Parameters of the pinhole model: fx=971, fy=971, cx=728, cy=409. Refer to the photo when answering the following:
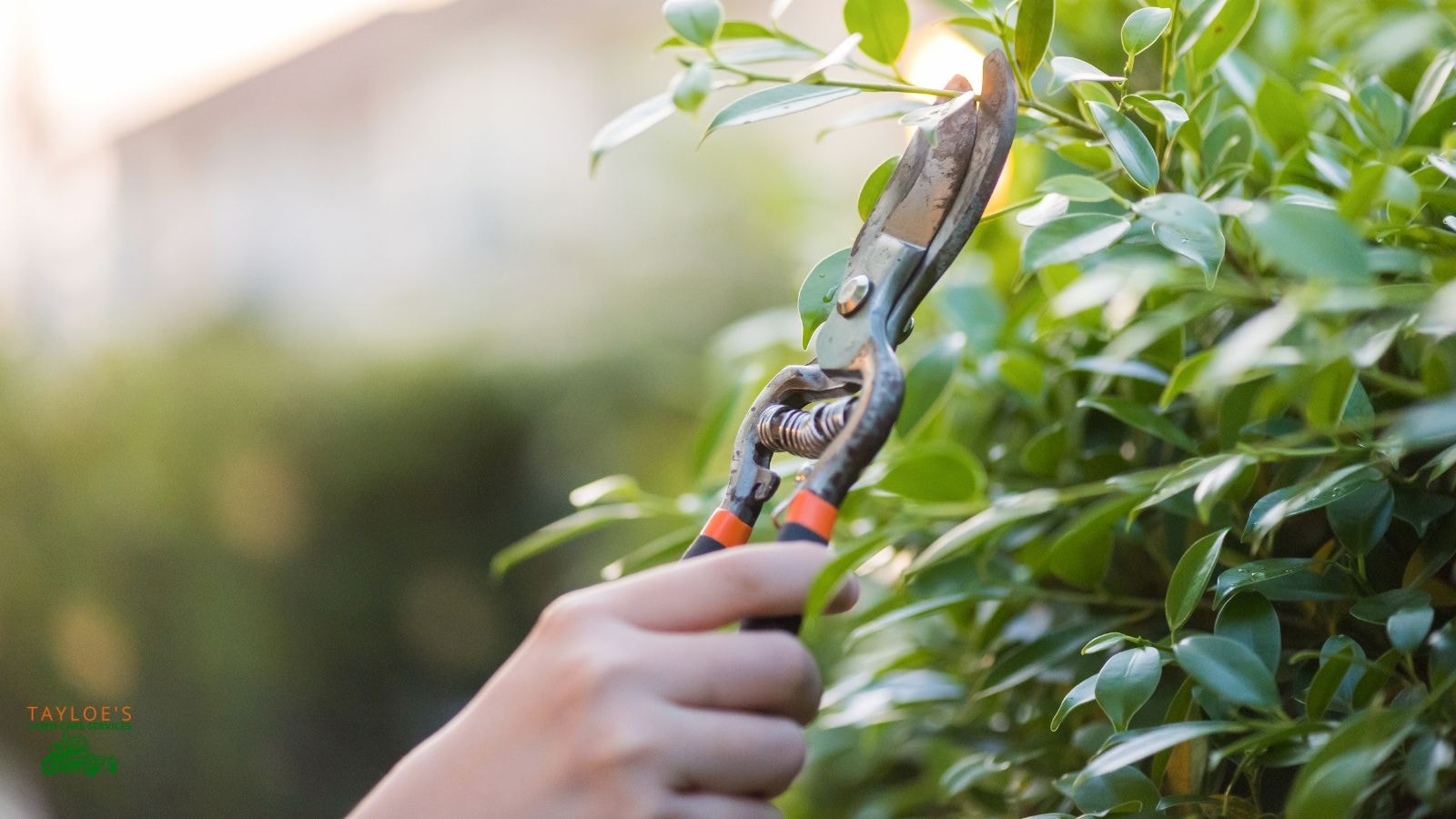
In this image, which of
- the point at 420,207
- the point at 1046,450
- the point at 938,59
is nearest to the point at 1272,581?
the point at 1046,450

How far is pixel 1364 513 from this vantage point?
0.29 meters

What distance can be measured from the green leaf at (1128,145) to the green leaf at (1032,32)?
25 mm

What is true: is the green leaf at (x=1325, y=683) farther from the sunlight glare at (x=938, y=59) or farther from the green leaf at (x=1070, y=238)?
the sunlight glare at (x=938, y=59)

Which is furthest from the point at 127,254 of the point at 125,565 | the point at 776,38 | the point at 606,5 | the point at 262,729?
the point at 776,38

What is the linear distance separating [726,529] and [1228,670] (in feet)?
0.53

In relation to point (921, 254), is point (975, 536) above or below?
below

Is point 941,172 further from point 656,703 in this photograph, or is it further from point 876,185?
point 656,703

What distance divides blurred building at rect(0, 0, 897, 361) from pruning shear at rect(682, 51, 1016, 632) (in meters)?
0.90

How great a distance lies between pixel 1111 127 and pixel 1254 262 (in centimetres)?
10

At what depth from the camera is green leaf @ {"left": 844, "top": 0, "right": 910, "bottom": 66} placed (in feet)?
1.13

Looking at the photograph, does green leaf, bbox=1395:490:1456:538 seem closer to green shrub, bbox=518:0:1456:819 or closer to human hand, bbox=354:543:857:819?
green shrub, bbox=518:0:1456:819

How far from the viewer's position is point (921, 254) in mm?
324

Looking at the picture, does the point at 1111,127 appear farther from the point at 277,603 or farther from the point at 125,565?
the point at 125,565

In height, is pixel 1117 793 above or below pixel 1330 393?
below
